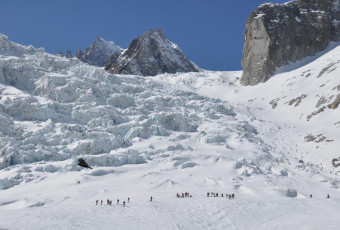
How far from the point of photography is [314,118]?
273 feet

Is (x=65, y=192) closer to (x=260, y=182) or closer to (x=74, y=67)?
(x=260, y=182)

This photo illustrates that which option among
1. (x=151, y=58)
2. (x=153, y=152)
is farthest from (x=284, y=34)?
(x=153, y=152)

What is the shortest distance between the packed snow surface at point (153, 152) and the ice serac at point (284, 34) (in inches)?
1204

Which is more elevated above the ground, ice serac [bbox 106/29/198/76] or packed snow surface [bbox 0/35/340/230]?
ice serac [bbox 106/29/198/76]

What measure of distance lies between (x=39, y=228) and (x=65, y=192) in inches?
466

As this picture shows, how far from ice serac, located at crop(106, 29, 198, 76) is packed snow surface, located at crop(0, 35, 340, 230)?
65.4 meters

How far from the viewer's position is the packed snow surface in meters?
37.2

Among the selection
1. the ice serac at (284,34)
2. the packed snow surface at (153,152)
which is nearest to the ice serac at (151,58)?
the ice serac at (284,34)

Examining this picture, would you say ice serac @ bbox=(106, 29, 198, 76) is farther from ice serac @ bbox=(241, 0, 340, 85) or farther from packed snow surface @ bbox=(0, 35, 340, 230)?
packed snow surface @ bbox=(0, 35, 340, 230)

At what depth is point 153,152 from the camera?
5872cm

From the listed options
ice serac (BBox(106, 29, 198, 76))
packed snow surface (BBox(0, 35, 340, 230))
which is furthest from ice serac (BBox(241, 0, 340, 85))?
ice serac (BBox(106, 29, 198, 76))

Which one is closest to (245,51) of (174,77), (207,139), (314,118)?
(174,77)

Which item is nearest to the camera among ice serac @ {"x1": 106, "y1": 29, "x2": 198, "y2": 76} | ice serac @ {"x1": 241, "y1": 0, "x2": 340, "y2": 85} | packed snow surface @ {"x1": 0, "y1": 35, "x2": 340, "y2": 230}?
packed snow surface @ {"x1": 0, "y1": 35, "x2": 340, "y2": 230}

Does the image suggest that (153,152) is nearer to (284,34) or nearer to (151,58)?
(284,34)
